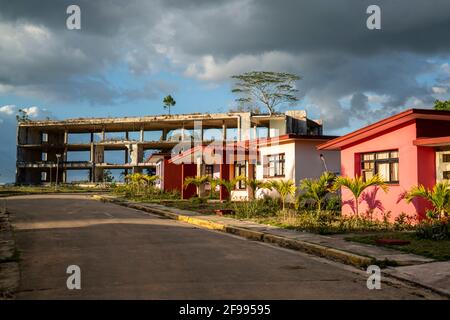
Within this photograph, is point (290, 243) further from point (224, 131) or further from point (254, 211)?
point (224, 131)

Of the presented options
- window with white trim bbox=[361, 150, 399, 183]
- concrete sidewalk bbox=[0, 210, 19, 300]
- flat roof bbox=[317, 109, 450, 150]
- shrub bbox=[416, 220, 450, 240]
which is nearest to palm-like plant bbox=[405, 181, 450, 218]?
shrub bbox=[416, 220, 450, 240]

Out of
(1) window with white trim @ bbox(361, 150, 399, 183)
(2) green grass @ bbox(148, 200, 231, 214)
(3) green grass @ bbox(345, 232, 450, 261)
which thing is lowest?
(3) green grass @ bbox(345, 232, 450, 261)

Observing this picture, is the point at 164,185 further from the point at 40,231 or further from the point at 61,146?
the point at 61,146

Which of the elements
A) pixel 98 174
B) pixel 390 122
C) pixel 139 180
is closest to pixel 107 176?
pixel 98 174

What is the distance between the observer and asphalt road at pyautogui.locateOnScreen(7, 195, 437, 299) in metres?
6.85

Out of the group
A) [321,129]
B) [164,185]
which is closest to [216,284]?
[164,185]

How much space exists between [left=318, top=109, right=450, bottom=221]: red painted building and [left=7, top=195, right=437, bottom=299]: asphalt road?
6291mm

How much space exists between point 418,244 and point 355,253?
232 centimetres

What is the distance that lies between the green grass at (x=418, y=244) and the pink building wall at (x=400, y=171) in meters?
2.59

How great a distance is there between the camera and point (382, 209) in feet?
56.5

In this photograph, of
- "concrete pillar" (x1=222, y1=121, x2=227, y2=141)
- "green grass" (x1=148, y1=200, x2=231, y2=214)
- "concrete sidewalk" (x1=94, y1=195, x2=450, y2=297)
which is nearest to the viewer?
"concrete sidewalk" (x1=94, y1=195, x2=450, y2=297)

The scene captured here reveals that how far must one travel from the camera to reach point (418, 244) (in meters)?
11.7

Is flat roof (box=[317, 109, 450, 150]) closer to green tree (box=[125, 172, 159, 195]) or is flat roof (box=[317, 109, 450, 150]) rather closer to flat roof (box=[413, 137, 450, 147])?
flat roof (box=[413, 137, 450, 147])

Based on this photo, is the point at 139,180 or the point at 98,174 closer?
the point at 139,180
